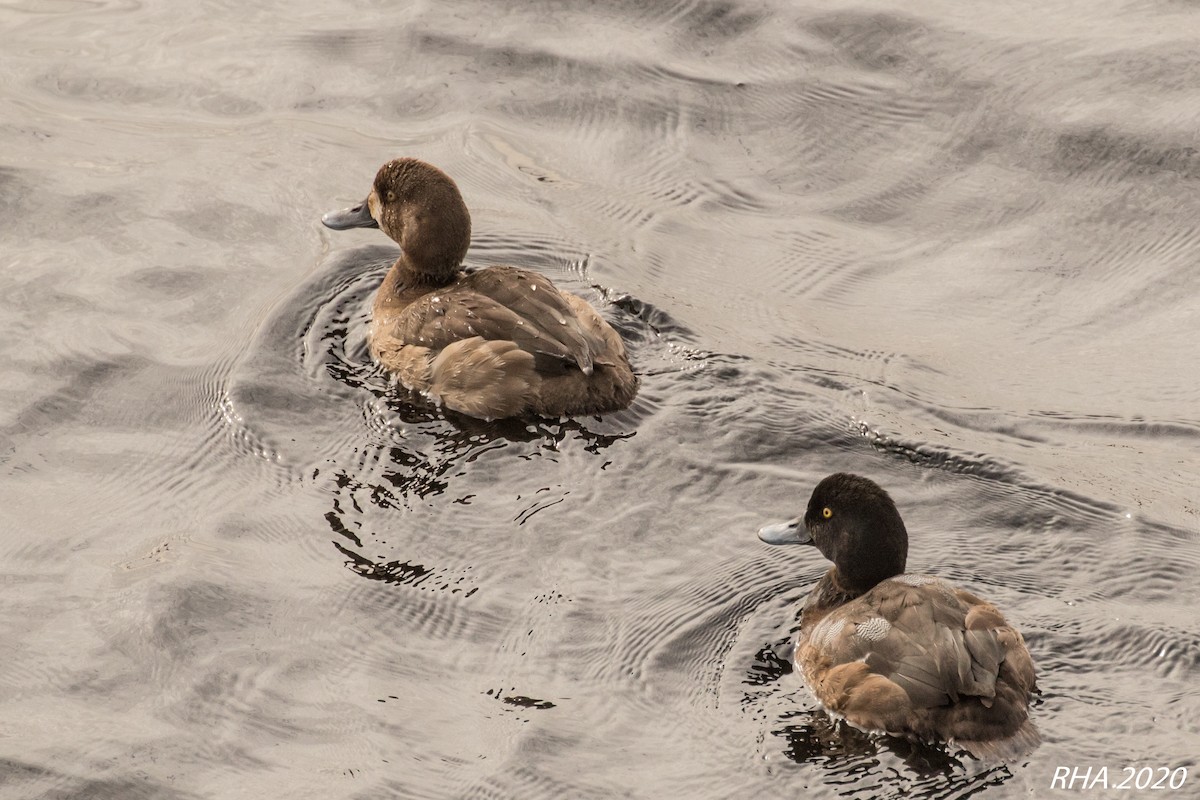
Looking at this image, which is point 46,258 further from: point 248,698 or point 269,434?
point 248,698

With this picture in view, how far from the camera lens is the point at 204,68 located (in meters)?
12.1

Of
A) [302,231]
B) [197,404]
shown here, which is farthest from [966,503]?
[302,231]

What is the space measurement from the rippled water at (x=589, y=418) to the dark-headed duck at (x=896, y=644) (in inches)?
5.4

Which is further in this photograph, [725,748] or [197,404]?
[197,404]

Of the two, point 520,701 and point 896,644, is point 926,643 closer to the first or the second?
point 896,644

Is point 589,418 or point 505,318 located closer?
point 589,418

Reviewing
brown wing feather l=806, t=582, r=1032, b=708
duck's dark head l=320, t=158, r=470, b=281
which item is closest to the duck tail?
brown wing feather l=806, t=582, r=1032, b=708

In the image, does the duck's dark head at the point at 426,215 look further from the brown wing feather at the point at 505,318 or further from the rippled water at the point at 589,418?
the rippled water at the point at 589,418

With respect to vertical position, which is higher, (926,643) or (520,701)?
(926,643)

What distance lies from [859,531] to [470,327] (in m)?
2.72

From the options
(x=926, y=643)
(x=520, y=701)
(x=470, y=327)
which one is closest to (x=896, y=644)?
(x=926, y=643)

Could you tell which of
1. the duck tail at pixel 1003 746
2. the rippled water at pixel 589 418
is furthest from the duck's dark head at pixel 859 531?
the duck tail at pixel 1003 746

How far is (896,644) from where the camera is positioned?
668cm

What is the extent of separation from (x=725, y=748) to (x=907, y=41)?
7038 millimetres
